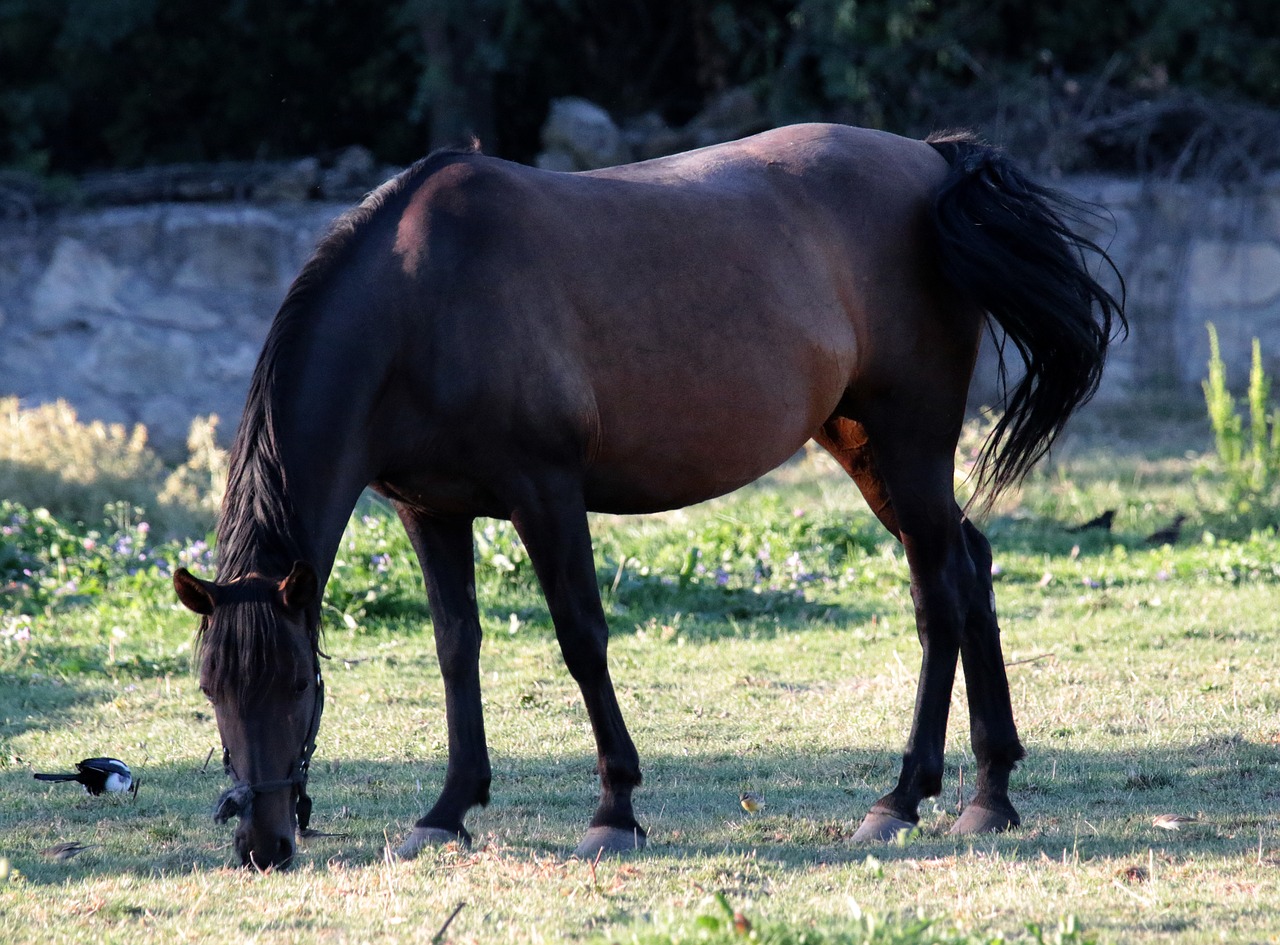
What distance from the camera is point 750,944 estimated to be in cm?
260

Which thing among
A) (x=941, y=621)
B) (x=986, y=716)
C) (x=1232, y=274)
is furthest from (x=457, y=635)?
(x=1232, y=274)

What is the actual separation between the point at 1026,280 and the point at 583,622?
5.42 ft

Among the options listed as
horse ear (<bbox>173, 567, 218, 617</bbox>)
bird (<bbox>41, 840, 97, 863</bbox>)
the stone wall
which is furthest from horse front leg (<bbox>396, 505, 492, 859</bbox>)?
the stone wall

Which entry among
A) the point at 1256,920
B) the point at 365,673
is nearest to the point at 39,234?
the point at 365,673

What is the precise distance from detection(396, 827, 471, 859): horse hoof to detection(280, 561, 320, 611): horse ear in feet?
2.59

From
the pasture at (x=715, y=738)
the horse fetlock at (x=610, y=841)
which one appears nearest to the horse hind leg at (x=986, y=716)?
the pasture at (x=715, y=738)

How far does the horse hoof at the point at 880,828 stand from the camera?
12.9ft

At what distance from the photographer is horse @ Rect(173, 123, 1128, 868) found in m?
3.57

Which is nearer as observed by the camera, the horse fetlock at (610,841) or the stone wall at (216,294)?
the horse fetlock at (610,841)

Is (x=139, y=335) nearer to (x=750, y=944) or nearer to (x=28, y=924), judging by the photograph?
(x=28, y=924)

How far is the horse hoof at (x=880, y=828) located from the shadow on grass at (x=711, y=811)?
0.05 meters

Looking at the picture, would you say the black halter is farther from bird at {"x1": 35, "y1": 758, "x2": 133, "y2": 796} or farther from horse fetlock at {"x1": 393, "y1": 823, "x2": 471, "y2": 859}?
bird at {"x1": 35, "y1": 758, "x2": 133, "y2": 796}

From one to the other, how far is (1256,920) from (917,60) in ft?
33.8

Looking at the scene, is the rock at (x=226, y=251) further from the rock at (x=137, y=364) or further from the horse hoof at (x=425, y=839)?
the horse hoof at (x=425, y=839)
